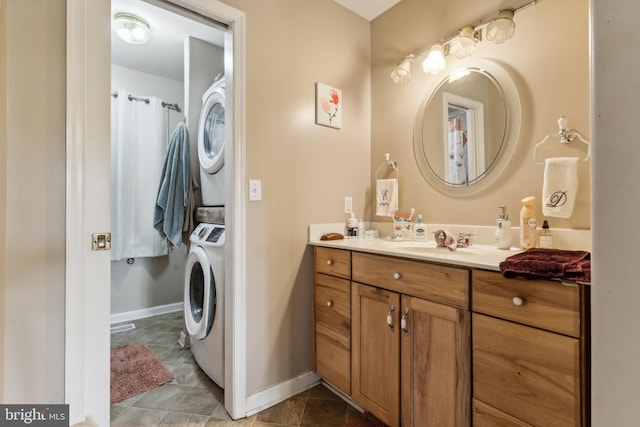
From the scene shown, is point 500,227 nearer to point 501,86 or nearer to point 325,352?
point 501,86

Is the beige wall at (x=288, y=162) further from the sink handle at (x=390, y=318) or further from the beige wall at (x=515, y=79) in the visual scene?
the sink handle at (x=390, y=318)

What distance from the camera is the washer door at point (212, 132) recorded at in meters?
1.90

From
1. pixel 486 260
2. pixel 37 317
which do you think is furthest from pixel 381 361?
pixel 37 317

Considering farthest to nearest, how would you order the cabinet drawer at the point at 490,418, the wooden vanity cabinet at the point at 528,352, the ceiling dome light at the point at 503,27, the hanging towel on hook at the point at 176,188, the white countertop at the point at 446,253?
the hanging towel on hook at the point at 176,188, the ceiling dome light at the point at 503,27, the white countertop at the point at 446,253, the cabinet drawer at the point at 490,418, the wooden vanity cabinet at the point at 528,352

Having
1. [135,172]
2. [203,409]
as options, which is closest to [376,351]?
[203,409]

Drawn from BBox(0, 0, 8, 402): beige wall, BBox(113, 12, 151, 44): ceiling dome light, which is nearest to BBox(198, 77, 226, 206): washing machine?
BBox(113, 12, 151, 44): ceiling dome light

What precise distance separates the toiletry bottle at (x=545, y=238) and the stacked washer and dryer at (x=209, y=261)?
159cm

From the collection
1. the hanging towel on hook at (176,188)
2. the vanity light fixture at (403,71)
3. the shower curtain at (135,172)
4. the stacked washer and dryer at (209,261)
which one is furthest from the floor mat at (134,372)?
the vanity light fixture at (403,71)

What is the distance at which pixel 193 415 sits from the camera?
1464 mm

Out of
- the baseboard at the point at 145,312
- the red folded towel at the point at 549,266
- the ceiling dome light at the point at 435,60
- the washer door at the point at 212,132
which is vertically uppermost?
the ceiling dome light at the point at 435,60

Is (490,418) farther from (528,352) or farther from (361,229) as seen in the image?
(361,229)

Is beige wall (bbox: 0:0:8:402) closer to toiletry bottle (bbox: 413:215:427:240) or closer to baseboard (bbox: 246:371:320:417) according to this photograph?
baseboard (bbox: 246:371:320:417)

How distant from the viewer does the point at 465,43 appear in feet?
4.74

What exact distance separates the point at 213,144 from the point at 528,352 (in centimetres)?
210
